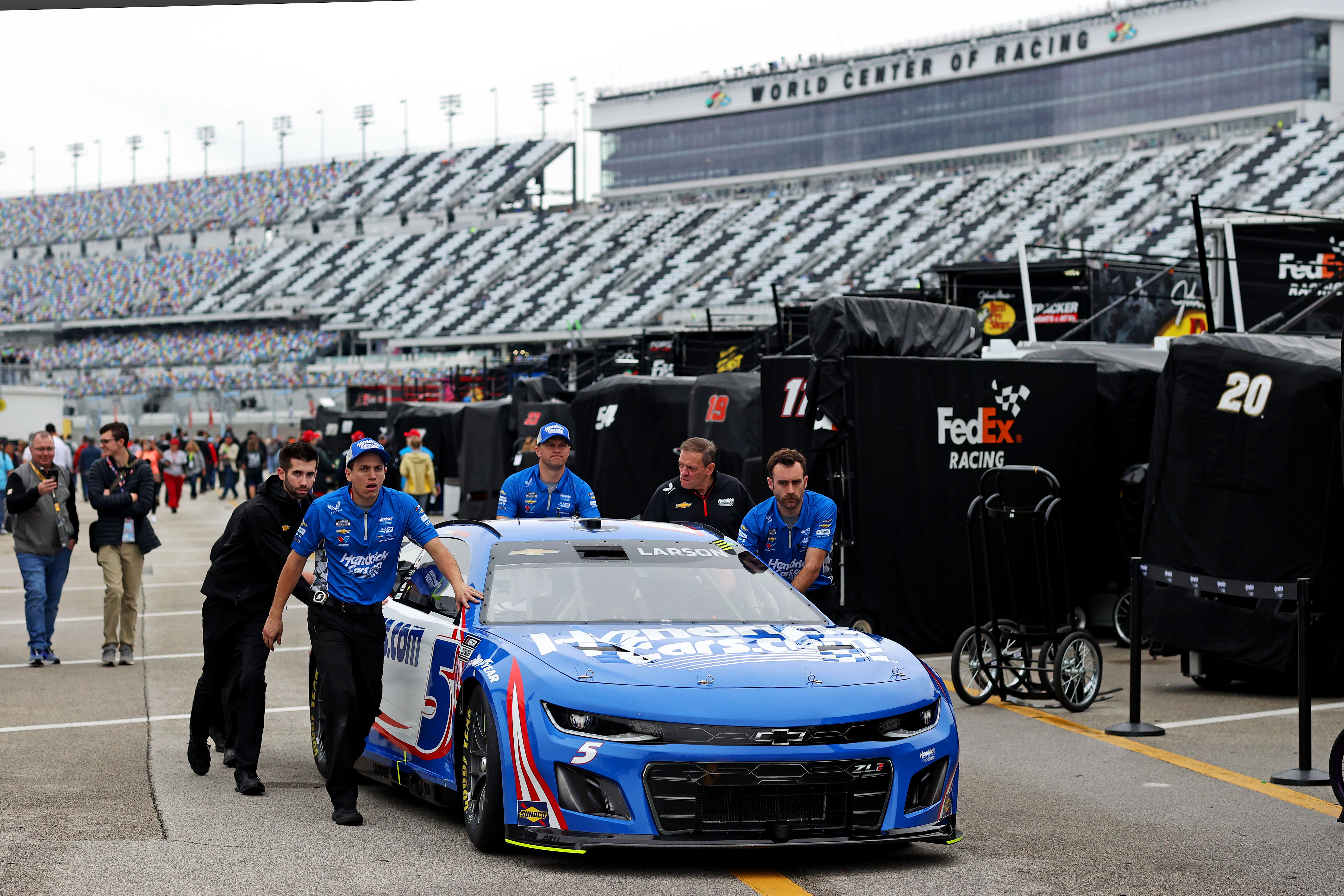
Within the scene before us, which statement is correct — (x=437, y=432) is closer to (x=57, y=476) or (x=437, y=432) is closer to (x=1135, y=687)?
(x=57, y=476)

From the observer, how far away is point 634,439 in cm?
2042

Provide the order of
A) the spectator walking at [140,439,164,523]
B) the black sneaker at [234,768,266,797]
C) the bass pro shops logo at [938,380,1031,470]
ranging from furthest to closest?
1. the spectator walking at [140,439,164,523]
2. the bass pro shops logo at [938,380,1031,470]
3. the black sneaker at [234,768,266,797]

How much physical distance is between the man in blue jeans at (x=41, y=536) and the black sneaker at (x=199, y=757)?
5.01m

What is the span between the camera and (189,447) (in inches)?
1706

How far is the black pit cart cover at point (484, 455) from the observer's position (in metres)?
30.4

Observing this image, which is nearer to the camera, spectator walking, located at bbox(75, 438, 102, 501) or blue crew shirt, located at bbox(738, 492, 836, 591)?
blue crew shirt, located at bbox(738, 492, 836, 591)

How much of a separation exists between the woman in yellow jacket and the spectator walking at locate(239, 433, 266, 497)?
32.4 feet

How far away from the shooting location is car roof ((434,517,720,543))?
24.5ft

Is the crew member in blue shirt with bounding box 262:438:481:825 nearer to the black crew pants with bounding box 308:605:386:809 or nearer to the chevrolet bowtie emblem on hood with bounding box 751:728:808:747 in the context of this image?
the black crew pants with bounding box 308:605:386:809

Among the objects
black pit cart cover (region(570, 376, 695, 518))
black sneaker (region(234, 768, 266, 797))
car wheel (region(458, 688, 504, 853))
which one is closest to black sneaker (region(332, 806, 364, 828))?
car wheel (region(458, 688, 504, 853))

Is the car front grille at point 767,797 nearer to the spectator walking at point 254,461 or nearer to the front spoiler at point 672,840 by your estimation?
the front spoiler at point 672,840

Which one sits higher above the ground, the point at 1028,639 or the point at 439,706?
the point at 439,706

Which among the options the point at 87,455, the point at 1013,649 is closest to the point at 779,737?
the point at 1013,649

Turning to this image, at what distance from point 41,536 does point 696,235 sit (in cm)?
7808
